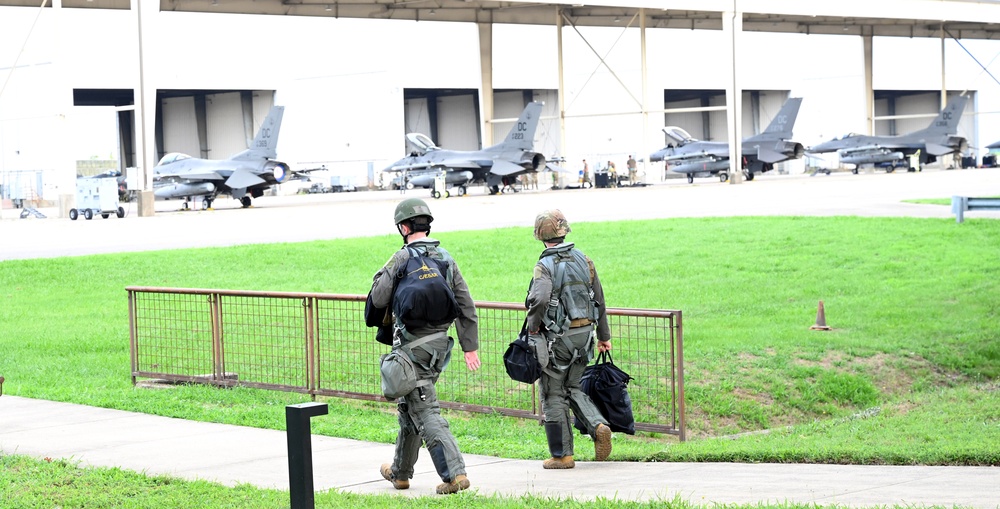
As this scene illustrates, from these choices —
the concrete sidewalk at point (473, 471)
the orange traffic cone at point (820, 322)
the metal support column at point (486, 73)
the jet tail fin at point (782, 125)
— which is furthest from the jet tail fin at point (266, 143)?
the concrete sidewalk at point (473, 471)

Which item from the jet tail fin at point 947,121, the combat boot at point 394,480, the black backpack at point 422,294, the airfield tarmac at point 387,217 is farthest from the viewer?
the jet tail fin at point 947,121

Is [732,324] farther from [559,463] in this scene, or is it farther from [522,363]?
[522,363]

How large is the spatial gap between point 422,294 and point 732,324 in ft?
32.7

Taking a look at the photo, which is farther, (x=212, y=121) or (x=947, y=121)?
(x=212, y=121)

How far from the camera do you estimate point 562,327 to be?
8.35 meters

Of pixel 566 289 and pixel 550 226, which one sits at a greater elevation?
pixel 550 226

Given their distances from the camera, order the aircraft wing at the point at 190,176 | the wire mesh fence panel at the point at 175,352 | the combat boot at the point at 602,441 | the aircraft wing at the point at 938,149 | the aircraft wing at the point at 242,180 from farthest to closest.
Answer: the aircraft wing at the point at 938,149 < the aircraft wing at the point at 190,176 < the aircraft wing at the point at 242,180 < the wire mesh fence panel at the point at 175,352 < the combat boot at the point at 602,441

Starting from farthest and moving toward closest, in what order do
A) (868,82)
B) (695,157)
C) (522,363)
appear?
1. (868,82)
2. (695,157)
3. (522,363)

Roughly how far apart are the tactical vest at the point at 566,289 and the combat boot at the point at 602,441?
0.80 meters

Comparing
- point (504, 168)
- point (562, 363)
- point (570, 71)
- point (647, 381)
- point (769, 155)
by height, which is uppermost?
point (570, 71)

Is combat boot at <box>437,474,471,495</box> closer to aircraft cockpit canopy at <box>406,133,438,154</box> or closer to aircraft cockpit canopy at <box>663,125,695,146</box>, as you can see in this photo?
aircraft cockpit canopy at <box>406,133,438,154</box>

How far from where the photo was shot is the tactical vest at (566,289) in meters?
8.37

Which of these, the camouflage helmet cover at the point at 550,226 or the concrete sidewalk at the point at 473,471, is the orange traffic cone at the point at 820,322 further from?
the camouflage helmet cover at the point at 550,226

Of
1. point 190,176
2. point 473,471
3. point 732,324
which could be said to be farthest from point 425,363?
point 190,176
